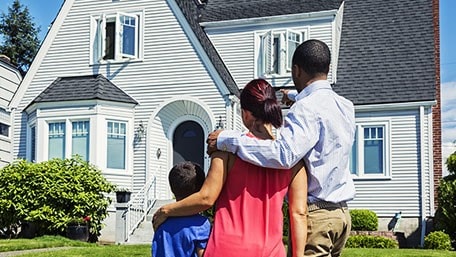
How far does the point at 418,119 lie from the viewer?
1809 centimetres

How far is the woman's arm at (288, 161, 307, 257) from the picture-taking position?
3.44 meters

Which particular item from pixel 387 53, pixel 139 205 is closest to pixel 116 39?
pixel 139 205

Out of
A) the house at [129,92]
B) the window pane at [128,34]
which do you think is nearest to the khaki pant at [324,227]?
the house at [129,92]

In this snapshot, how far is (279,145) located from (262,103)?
0.84ft

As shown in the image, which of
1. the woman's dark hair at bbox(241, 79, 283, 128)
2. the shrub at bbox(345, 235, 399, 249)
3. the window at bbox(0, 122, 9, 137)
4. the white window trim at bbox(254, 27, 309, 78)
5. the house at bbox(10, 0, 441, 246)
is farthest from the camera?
the window at bbox(0, 122, 9, 137)

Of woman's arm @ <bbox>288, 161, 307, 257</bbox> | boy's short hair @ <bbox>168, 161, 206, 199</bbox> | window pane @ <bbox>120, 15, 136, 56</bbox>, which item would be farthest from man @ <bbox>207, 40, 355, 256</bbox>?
window pane @ <bbox>120, 15, 136, 56</bbox>

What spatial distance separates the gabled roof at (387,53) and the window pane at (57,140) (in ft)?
24.4

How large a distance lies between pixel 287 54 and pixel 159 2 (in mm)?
3766

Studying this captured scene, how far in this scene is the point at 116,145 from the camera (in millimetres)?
18766

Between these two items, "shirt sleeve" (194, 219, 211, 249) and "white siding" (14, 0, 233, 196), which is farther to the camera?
"white siding" (14, 0, 233, 196)

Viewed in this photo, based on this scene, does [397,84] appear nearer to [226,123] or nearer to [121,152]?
[226,123]

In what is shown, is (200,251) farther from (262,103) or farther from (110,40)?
(110,40)

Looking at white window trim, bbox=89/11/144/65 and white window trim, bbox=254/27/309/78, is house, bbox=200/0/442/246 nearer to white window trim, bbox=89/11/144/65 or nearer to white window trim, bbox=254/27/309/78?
white window trim, bbox=254/27/309/78

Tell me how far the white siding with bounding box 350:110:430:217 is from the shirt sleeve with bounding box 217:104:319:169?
1503 cm
